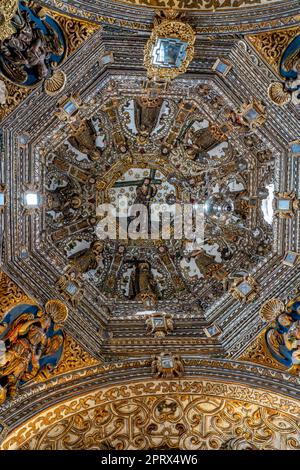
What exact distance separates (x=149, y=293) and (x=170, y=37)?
6.54m

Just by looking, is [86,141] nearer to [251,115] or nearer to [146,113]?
[146,113]

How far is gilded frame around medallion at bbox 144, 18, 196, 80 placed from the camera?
430 inches

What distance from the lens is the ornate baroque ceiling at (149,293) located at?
1100 cm

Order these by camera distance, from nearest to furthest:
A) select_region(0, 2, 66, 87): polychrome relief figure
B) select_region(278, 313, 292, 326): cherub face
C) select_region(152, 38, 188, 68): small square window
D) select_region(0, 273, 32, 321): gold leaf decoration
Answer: select_region(0, 2, 66, 87): polychrome relief figure
select_region(152, 38, 188, 68): small square window
select_region(0, 273, 32, 321): gold leaf decoration
select_region(278, 313, 292, 326): cherub face

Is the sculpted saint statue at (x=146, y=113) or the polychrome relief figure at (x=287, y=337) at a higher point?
the sculpted saint statue at (x=146, y=113)

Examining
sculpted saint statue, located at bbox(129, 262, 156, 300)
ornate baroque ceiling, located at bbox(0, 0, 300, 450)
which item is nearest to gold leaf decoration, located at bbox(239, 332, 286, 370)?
ornate baroque ceiling, located at bbox(0, 0, 300, 450)

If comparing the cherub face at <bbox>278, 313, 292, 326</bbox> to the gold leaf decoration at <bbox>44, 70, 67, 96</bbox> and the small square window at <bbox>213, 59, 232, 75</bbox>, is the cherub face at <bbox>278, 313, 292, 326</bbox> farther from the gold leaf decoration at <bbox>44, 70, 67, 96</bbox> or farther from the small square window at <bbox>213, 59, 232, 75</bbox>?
the gold leaf decoration at <bbox>44, 70, 67, 96</bbox>

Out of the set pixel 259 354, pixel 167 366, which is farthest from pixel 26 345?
pixel 259 354

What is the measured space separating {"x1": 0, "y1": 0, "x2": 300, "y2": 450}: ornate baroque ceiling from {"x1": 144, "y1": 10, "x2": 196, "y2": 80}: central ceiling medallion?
3cm

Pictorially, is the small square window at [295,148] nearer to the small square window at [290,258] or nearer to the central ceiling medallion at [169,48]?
the small square window at [290,258]

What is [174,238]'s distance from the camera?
1488cm

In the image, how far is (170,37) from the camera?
36.2 feet

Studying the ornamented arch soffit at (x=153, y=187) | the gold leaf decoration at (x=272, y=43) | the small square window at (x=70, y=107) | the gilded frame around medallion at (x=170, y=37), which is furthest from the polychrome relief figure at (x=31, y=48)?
the gold leaf decoration at (x=272, y=43)

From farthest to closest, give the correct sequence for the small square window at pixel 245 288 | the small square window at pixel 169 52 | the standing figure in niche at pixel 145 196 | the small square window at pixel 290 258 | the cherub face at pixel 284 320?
the standing figure in niche at pixel 145 196 < the small square window at pixel 245 288 < the small square window at pixel 290 258 < the cherub face at pixel 284 320 < the small square window at pixel 169 52
